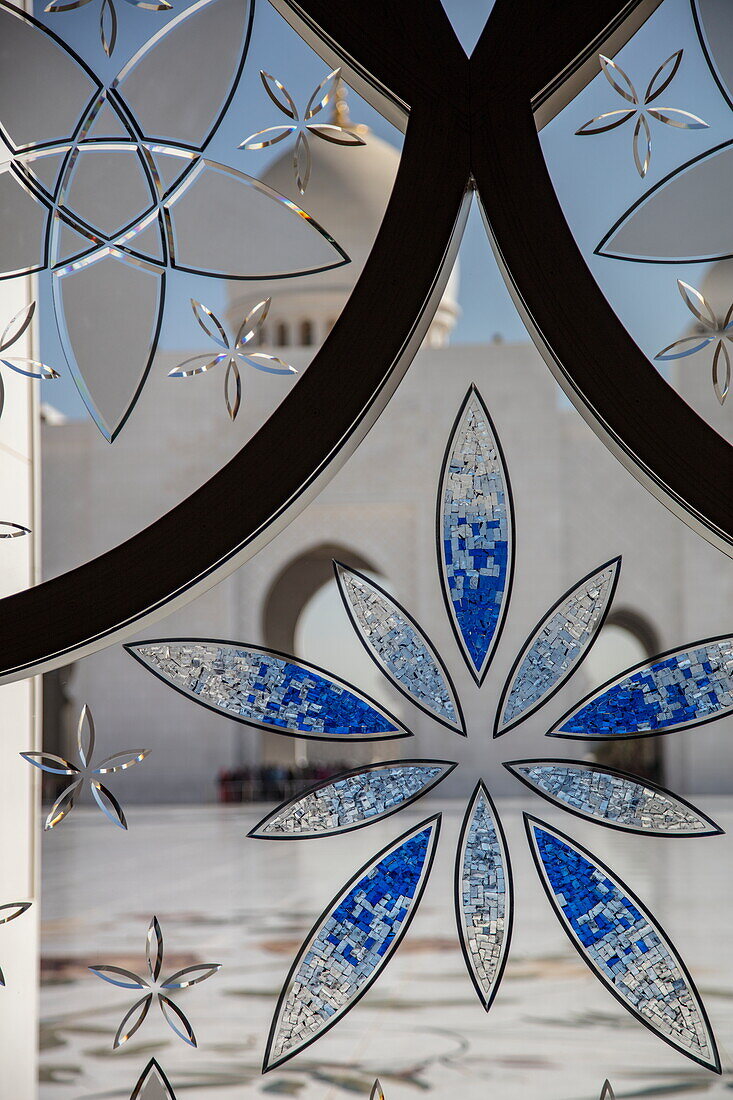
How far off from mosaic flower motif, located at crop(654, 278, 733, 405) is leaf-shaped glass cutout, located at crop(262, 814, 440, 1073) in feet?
1.20

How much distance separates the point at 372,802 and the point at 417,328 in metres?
0.30

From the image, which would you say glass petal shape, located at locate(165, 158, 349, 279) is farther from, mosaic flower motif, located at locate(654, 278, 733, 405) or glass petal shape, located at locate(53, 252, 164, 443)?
mosaic flower motif, located at locate(654, 278, 733, 405)

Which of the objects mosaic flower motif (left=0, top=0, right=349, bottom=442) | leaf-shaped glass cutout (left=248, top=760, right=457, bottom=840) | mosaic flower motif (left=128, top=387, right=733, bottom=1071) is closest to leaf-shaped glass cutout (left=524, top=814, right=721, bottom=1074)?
mosaic flower motif (left=128, top=387, right=733, bottom=1071)

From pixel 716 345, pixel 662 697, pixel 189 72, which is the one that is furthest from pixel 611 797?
pixel 189 72

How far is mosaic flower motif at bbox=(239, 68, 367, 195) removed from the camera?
636 millimetres

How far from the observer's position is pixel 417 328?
1.91ft

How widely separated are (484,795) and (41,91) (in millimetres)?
573

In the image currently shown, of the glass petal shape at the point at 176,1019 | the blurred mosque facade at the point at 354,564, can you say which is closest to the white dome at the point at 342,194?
the blurred mosque facade at the point at 354,564

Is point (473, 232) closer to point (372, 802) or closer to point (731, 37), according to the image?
point (731, 37)

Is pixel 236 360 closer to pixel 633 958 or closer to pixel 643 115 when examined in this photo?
pixel 643 115

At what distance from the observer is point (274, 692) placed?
2.01 feet

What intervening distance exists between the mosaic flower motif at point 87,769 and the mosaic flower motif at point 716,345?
44 centimetres

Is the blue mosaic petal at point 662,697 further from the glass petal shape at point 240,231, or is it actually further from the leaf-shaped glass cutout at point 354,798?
the glass petal shape at point 240,231

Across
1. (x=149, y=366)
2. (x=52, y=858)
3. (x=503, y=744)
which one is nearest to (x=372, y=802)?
(x=503, y=744)
